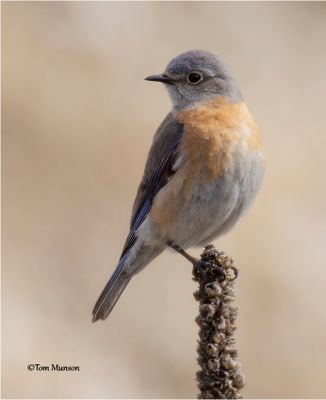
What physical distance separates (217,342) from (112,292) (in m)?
2.53

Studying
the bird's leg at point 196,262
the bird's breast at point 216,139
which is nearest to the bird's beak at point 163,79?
the bird's breast at point 216,139

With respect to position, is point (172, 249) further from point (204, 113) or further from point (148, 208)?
point (204, 113)

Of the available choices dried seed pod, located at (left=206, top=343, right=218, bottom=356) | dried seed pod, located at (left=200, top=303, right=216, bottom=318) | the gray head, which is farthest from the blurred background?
dried seed pod, located at (left=206, top=343, right=218, bottom=356)

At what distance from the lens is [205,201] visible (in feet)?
21.6

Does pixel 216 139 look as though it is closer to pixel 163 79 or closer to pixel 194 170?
pixel 194 170

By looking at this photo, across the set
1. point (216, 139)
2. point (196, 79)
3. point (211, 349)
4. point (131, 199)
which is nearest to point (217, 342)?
point (211, 349)

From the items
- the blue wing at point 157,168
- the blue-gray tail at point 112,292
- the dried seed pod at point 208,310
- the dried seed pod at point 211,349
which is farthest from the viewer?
the blue-gray tail at point 112,292

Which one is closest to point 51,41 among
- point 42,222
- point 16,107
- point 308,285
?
point 16,107

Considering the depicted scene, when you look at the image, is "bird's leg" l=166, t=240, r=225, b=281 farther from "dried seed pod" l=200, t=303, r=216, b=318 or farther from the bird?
"dried seed pod" l=200, t=303, r=216, b=318

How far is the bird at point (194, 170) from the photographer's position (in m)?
6.56

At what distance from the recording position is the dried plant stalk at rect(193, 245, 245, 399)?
454 centimetres

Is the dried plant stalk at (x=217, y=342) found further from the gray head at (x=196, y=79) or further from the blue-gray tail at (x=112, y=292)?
the gray head at (x=196, y=79)

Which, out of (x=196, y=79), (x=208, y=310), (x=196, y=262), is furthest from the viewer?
(x=196, y=79)

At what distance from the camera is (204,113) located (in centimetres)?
691
